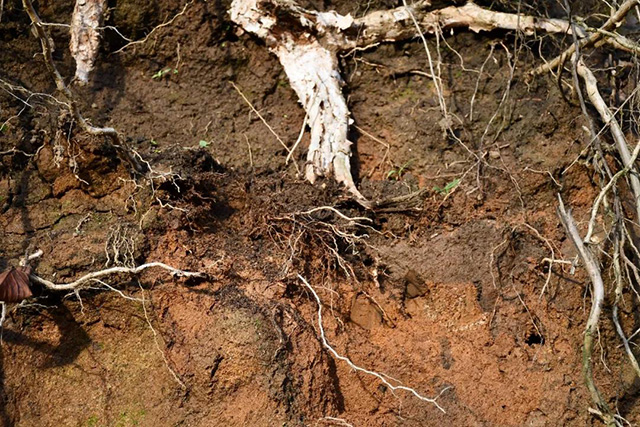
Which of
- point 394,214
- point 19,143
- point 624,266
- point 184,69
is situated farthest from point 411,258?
point 19,143

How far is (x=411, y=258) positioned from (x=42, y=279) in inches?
69.2

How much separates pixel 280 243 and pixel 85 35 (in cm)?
173

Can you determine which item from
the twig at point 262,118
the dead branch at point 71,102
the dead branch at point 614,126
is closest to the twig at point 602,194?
the dead branch at point 614,126

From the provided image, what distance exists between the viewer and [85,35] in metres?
3.71

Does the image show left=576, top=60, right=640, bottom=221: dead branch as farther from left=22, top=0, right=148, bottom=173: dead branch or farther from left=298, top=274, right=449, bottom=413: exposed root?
left=22, top=0, right=148, bottom=173: dead branch

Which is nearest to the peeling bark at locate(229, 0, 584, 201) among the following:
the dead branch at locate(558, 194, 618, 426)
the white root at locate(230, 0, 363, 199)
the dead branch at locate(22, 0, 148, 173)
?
the white root at locate(230, 0, 363, 199)

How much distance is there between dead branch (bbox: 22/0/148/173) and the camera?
2.78 meters

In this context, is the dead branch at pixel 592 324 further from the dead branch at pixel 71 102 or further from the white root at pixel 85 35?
the white root at pixel 85 35

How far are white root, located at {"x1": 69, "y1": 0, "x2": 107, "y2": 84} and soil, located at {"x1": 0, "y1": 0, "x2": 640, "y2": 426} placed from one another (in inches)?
2.7

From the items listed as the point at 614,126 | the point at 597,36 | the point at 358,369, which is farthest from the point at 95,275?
the point at 597,36

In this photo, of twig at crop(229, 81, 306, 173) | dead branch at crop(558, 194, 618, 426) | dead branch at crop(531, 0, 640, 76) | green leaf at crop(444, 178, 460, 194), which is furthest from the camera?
twig at crop(229, 81, 306, 173)

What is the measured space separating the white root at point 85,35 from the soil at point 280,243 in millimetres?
68

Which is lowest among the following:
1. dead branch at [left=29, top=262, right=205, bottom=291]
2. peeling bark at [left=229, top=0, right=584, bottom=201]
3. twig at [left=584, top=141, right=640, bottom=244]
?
dead branch at [left=29, top=262, right=205, bottom=291]

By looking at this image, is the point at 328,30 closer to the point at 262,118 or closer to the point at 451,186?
the point at 262,118
